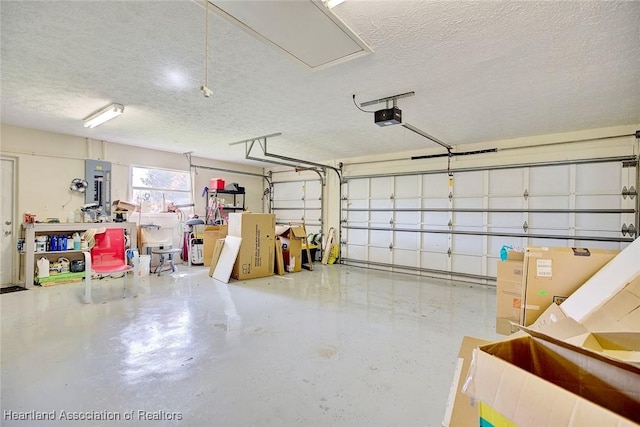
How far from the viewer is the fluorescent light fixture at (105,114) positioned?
12.2ft

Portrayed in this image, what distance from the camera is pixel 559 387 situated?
59 centimetres

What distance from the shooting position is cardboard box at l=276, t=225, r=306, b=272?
20.3 ft

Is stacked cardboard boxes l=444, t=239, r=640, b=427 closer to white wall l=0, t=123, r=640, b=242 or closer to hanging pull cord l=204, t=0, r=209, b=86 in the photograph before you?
hanging pull cord l=204, t=0, r=209, b=86

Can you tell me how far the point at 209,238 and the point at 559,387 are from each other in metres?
7.02

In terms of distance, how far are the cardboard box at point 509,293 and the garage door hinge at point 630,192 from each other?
306 centimetres

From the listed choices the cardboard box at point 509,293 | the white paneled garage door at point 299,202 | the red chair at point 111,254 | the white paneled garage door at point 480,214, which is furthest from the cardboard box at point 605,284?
the white paneled garage door at point 299,202

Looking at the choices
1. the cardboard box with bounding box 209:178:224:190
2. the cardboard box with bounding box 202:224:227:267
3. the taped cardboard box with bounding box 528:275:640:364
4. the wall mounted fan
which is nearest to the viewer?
the taped cardboard box with bounding box 528:275:640:364

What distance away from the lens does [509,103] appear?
3.51m

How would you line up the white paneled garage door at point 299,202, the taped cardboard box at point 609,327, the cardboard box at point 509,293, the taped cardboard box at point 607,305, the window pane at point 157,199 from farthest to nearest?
the white paneled garage door at point 299,202 → the window pane at point 157,199 → the cardboard box at point 509,293 → the taped cardboard box at point 607,305 → the taped cardboard box at point 609,327

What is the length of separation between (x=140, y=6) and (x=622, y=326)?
322 centimetres

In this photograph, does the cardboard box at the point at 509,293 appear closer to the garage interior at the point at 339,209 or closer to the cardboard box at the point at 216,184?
the garage interior at the point at 339,209

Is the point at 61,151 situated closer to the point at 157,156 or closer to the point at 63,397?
the point at 157,156

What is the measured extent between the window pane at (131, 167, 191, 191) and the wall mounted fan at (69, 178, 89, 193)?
2.89 ft

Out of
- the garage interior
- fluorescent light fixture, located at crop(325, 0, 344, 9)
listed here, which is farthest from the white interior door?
fluorescent light fixture, located at crop(325, 0, 344, 9)
